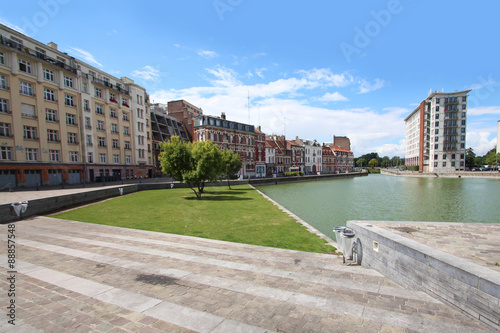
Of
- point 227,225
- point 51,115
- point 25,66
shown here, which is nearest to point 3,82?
point 25,66

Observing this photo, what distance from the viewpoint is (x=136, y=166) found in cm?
4725

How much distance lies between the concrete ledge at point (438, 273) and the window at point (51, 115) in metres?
41.5

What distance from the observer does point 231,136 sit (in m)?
58.4

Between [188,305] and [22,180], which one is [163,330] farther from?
[22,180]

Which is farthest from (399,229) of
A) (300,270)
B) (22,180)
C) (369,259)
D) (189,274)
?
(22,180)

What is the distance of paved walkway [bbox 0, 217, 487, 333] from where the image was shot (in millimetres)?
3848

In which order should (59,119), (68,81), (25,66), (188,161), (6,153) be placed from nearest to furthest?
(188,161)
(6,153)
(25,66)
(59,119)
(68,81)

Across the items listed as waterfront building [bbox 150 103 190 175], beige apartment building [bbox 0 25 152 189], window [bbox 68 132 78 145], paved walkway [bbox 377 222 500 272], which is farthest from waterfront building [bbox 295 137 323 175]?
paved walkway [bbox 377 222 500 272]

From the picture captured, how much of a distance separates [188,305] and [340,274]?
12.5ft

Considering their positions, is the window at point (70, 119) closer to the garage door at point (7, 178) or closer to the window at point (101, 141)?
the window at point (101, 141)

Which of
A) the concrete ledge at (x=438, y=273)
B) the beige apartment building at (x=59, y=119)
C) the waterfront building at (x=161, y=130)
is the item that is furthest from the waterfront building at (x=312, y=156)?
the concrete ledge at (x=438, y=273)

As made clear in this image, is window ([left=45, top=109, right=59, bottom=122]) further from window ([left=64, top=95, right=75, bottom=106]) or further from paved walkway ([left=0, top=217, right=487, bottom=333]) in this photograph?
paved walkway ([left=0, top=217, right=487, bottom=333])

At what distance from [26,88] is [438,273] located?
4284cm

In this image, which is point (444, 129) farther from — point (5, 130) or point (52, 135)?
point (5, 130)
